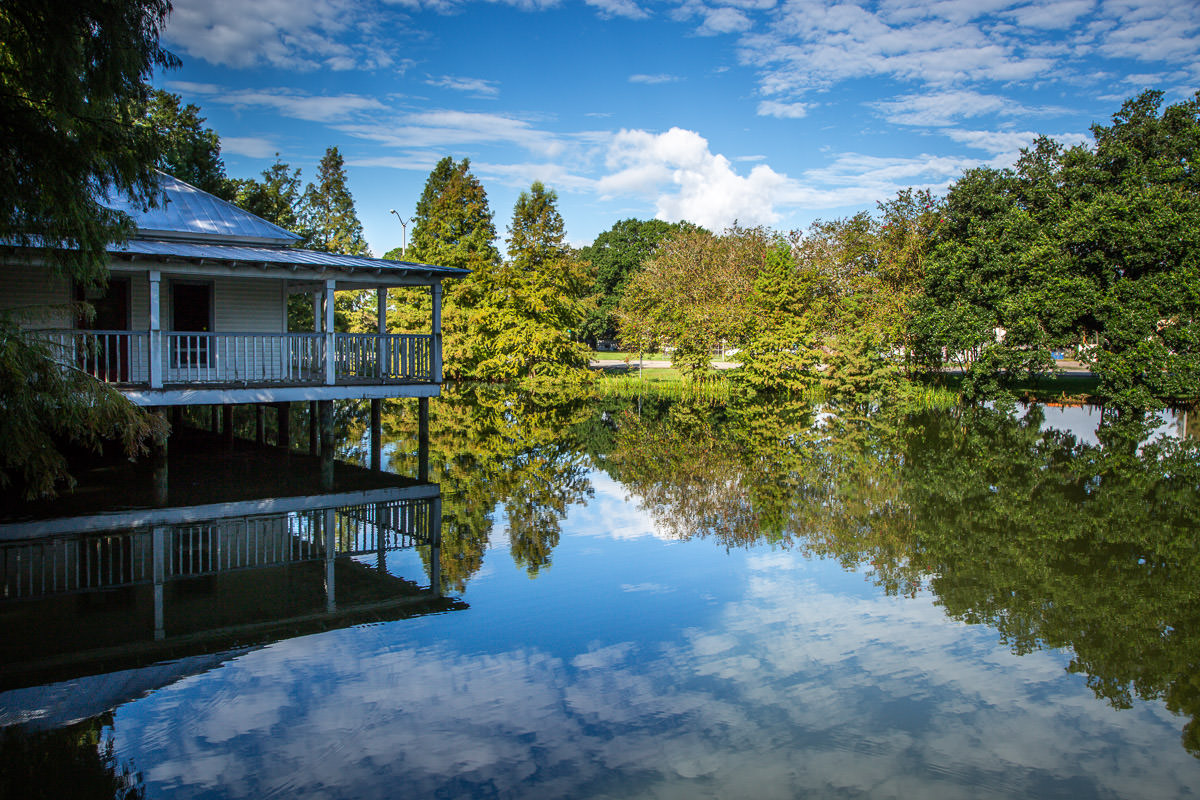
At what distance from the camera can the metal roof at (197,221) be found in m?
16.7

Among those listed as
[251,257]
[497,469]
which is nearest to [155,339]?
[251,257]

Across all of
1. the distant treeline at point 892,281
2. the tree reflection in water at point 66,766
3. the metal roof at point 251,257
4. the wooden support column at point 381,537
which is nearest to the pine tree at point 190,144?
the distant treeline at point 892,281

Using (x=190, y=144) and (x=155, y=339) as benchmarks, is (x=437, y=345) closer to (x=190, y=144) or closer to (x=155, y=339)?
(x=155, y=339)

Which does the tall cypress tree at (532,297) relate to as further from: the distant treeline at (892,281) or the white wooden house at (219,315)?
the white wooden house at (219,315)

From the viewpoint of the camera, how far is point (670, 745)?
6.05 meters

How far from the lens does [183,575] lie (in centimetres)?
993

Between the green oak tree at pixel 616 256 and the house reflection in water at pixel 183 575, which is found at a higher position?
the green oak tree at pixel 616 256

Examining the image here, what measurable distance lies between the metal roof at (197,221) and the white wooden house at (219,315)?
3cm

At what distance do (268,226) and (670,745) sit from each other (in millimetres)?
15842

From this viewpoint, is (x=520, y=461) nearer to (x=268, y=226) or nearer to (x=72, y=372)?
(x=268, y=226)

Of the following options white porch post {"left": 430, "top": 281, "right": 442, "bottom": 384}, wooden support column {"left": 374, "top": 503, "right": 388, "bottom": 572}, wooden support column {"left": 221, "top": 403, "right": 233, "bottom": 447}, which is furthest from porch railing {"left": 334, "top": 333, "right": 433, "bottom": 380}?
wooden support column {"left": 221, "top": 403, "right": 233, "bottom": 447}

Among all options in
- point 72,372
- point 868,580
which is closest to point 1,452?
point 72,372

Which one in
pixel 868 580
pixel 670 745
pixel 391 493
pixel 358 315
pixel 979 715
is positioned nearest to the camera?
pixel 670 745

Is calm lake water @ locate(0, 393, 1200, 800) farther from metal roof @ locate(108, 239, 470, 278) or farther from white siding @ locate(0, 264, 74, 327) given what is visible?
white siding @ locate(0, 264, 74, 327)
